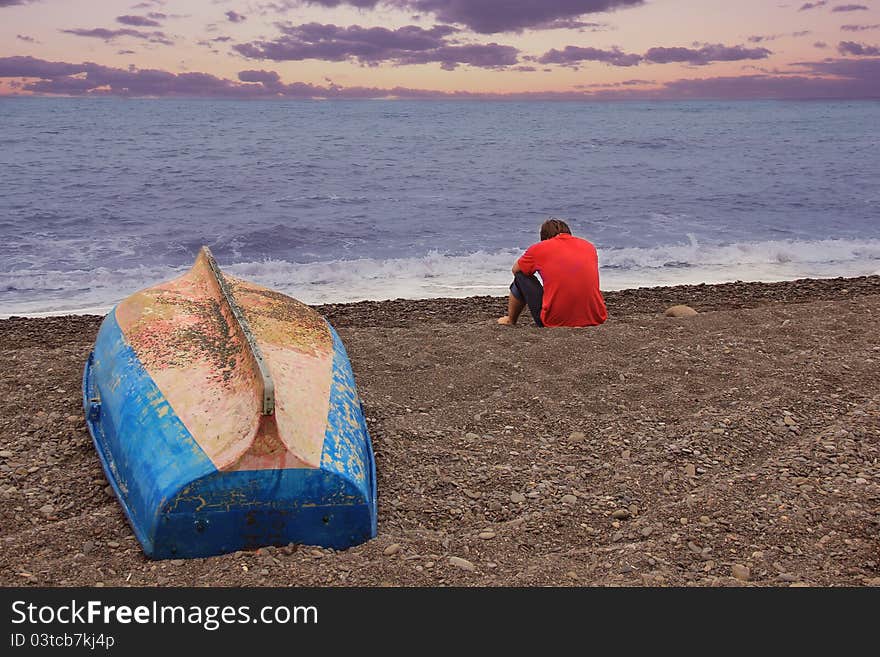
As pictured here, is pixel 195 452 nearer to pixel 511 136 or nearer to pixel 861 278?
pixel 861 278

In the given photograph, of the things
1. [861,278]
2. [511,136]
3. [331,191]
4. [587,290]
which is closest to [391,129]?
[511,136]

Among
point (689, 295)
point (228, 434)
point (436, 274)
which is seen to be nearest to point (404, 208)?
point (436, 274)

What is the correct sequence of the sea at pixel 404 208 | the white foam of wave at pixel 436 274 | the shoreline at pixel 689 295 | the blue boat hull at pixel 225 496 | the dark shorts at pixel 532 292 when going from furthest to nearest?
the sea at pixel 404 208 < the white foam of wave at pixel 436 274 < the shoreline at pixel 689 295 < the dark shorts at pixel 532 292 < the blue boat hull at pixel 225 496

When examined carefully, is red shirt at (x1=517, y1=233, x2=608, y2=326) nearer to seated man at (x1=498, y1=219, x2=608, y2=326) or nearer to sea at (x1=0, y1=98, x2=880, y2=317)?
seated man at (x1=498, y1=219, x2=608, y2=326)

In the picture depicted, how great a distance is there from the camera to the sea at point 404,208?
13773mm

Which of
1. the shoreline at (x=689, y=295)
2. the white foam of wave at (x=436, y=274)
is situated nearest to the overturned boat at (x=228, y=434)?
the shoreline at (x=689, y=295)

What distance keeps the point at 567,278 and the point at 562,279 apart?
0.15 ft

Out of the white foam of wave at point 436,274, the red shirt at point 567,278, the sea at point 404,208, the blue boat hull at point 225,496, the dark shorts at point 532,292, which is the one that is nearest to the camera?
the blue boat hull at point 225,496

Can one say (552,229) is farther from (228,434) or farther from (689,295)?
(689,295)

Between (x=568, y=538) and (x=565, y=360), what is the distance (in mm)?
2402

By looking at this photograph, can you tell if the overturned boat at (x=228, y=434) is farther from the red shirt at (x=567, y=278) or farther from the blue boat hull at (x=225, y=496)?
the red shirt at (x=567, y=278)

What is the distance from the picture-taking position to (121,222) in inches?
787

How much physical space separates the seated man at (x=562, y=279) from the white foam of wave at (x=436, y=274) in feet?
15.3

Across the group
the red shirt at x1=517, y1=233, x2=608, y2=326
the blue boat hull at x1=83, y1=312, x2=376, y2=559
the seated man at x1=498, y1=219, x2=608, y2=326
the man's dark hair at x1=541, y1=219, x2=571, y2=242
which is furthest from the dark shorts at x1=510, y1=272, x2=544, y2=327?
the blue boat hull at x1=83, y1=312, x2=376, y2=559
